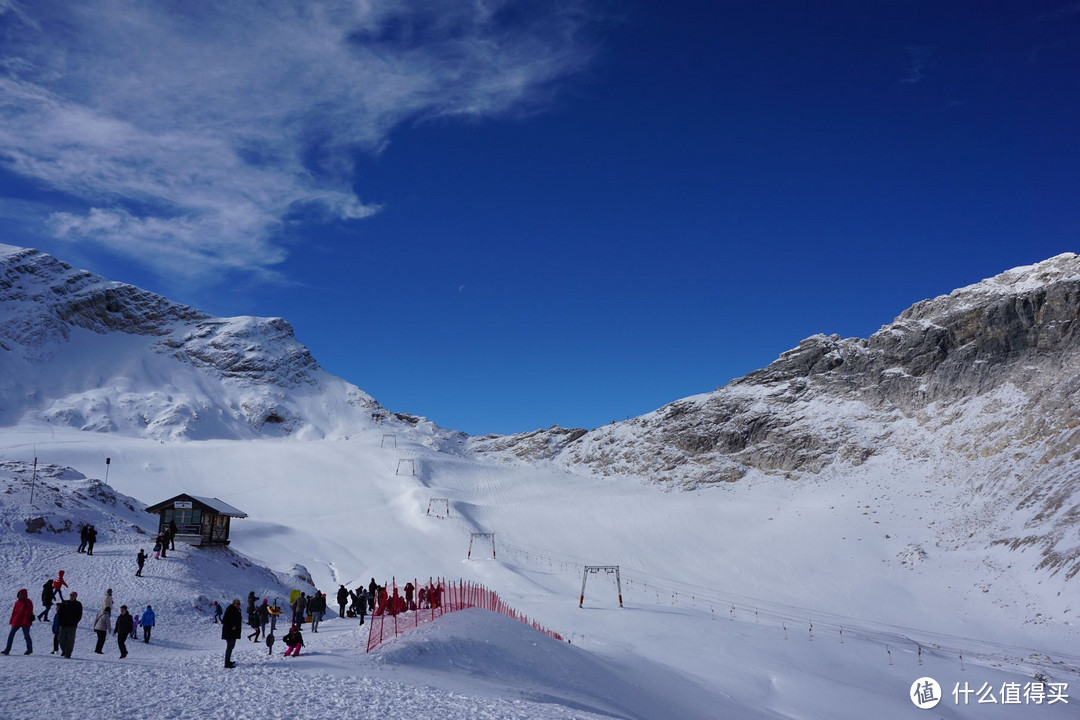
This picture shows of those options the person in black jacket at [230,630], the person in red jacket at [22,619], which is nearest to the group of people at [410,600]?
the person in black jacket at [230,630]

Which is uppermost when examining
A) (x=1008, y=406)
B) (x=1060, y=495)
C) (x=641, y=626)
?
(x=1008, y=406)

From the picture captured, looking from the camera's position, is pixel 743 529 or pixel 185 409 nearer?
pixel 743 529

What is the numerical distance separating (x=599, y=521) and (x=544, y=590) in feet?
109

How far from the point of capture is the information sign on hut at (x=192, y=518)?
37.5 metres

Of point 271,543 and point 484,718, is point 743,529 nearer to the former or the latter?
point 271,543

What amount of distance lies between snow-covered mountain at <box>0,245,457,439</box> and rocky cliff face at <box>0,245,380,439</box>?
262mm

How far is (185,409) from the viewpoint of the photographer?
139000 millimetres

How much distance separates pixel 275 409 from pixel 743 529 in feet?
370

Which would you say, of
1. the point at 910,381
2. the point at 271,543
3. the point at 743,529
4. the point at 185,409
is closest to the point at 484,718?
the point at 271,543

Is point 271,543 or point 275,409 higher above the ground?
point 275,409

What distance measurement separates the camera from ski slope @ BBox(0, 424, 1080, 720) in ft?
51.2

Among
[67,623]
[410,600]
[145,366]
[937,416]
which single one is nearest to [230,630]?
[67,623]

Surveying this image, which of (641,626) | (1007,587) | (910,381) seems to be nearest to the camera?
(641,626)

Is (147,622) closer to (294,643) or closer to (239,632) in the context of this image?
(294,643)
